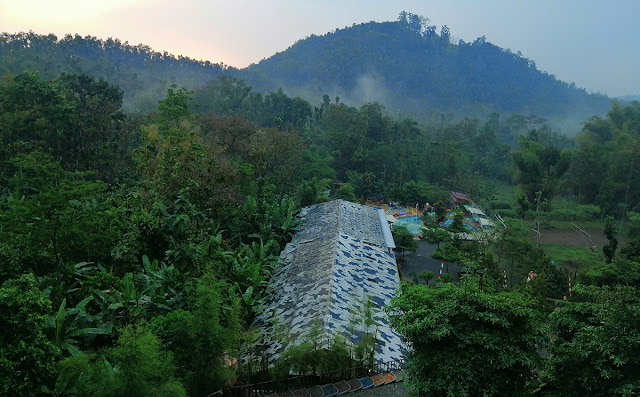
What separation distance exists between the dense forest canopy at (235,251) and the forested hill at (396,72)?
31.6 metres

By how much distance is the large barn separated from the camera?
922 cm

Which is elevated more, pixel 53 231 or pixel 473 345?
pixel 473 345

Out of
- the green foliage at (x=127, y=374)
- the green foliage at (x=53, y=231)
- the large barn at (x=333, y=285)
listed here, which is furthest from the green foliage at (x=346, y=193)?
the green foliage at (x=127, y=374)

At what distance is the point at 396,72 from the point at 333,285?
9463 cm

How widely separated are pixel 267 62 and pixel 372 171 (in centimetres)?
8288

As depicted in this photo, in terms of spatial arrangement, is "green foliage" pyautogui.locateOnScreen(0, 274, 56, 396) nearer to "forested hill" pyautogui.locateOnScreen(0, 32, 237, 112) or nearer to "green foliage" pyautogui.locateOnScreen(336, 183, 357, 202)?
"green foliage" pyautogui.locateOnScreen(336, 183, 357, 202)

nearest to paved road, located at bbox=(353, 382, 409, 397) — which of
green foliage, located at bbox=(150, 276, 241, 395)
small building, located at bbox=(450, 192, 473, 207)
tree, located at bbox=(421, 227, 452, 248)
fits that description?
green foliage, located at bbox=(150, 276, 241, 395)

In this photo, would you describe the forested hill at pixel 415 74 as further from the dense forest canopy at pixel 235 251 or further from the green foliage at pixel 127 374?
the green foliage at pixel 127 374

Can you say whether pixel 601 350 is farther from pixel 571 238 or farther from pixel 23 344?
pixel 571 238

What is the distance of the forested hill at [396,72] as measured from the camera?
235ft

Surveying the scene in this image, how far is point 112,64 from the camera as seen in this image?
59.6 metres

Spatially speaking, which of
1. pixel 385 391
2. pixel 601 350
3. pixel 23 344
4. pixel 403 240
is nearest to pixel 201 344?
pixel 23 344

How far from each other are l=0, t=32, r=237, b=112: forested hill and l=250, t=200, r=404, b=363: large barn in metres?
25.4

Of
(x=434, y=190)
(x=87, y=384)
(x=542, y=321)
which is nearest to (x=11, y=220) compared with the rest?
(x=87, y=384)
